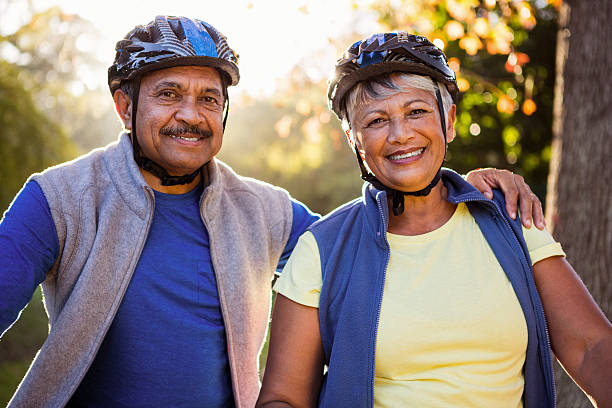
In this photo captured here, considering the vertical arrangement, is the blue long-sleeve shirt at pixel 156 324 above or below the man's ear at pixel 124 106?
below

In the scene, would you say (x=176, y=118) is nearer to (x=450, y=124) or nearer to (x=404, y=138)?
(x=404, y=138)

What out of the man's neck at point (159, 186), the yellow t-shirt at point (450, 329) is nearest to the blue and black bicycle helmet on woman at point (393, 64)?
the yellow t-shirt at point (450, 329)

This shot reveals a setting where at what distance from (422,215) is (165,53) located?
1.48 meters

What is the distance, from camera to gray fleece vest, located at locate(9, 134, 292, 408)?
2.58 m

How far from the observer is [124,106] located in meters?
3.16

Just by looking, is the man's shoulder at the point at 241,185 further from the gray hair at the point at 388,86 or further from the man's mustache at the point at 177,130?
the gray hair at the point at 388,86

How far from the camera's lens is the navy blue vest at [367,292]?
2.32 metres

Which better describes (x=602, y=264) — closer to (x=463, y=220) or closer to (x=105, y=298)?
(x=463, y=220)

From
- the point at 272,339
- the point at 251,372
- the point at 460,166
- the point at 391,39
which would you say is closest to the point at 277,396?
the point at 272,339

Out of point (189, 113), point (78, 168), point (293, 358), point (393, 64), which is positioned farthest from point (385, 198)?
point (78, 168)

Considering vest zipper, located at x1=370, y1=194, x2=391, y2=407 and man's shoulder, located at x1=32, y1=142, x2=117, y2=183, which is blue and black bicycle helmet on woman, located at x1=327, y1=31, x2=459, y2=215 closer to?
vest zipper, located at x1=370, y1=194, x2=391, y2=407

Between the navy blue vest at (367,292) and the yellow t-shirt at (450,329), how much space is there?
0.14 feet

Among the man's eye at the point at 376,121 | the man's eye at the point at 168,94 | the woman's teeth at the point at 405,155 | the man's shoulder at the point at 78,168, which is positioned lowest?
the man's shoulder at the point at 78,168

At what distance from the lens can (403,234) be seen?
261cm
